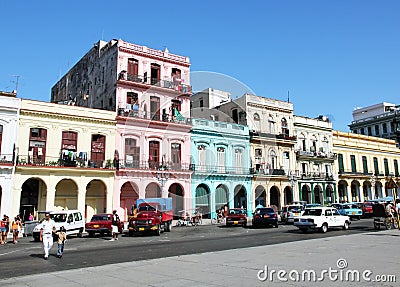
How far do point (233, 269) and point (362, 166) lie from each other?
176 feet

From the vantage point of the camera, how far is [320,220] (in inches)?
926

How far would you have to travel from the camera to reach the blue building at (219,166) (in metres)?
40.1

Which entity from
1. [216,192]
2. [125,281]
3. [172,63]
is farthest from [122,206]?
[125,281]

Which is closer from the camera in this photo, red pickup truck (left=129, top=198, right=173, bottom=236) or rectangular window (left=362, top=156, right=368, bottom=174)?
red pickup truck (left=129, top=198, right=173, bottom=236)

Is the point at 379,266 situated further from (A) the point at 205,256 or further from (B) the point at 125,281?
(B) the point at 125,281

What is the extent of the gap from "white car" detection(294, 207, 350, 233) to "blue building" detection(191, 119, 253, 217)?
54.2ft

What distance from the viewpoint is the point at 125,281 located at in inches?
366

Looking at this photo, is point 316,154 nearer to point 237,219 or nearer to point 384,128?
point 237,219

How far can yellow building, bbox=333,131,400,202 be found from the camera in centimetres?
5506

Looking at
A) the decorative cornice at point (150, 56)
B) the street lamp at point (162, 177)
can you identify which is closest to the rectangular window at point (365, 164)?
the decorative cornice at point (150, 56)

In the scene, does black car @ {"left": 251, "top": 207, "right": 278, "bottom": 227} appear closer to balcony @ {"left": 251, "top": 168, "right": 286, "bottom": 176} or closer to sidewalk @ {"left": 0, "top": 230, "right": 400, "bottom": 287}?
sidewalk @ {"left": 0, "top": 230, "right": 400, "bottom": 287}

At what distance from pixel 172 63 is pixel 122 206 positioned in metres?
16.9

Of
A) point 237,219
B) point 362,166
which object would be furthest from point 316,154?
point 237,219

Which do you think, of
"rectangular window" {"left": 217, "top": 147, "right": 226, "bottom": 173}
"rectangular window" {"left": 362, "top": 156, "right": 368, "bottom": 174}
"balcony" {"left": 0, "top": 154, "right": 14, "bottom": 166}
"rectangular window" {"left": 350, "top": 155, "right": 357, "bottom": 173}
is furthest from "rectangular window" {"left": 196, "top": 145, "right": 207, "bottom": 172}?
"rectangular window" {"left": 362, "top": 156, "right": 368, "bottom": 174}
